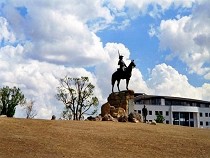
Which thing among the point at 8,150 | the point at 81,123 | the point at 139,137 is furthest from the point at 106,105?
the point at 8,150

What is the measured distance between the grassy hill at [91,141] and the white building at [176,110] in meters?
100

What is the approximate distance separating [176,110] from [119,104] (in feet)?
313

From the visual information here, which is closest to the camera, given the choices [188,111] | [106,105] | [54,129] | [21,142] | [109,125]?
[21,142]

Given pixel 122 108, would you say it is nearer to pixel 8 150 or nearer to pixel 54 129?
pixel 54 129

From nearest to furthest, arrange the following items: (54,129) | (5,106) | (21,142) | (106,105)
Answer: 1. (21,142)
2. (54,129)
3. (106,105)
4. (5,106)

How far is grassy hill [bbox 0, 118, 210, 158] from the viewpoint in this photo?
23109mm

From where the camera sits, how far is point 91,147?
24453mm

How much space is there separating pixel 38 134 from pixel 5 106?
4401cm

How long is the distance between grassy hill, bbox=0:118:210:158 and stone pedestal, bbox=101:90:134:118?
31.4ft

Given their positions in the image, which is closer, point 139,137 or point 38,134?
point 38,134

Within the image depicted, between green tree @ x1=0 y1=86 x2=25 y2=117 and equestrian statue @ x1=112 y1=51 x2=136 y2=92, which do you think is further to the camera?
green tree @ x1=0 y1=86 x2=25 y2=117

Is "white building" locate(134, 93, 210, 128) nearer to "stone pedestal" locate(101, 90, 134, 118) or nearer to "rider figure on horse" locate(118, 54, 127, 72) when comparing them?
"stone pedestal" locate(101, 90, 134, 118)

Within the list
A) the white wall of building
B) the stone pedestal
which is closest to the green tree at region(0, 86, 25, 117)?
the stone pedestal

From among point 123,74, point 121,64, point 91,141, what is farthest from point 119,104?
point 91,141
